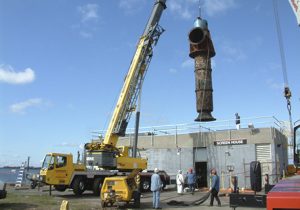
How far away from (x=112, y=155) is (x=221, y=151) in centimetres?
1003

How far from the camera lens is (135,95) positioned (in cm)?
2923

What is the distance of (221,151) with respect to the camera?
3275cm

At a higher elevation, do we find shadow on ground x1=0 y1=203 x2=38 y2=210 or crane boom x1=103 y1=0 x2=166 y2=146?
crane boom x1=103 y1=0 x2=166 y2=146

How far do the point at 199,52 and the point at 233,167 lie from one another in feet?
33.1

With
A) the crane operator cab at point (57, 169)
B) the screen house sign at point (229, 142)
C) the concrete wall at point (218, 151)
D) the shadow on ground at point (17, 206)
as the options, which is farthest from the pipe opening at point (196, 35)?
the shadow on ground at point (17, 206)

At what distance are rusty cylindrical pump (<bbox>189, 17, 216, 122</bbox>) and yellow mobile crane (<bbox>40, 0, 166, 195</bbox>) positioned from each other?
3974mm

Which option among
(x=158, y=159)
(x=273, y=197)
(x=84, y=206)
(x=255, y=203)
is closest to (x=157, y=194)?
(x=84, y=206)

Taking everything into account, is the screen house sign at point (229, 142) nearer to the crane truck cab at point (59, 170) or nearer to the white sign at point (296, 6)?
the crane truck cab at point (59, 170)

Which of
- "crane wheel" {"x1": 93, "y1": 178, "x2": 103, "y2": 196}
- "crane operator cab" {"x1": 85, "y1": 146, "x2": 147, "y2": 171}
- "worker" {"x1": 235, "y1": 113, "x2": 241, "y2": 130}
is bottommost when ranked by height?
"crane wheel" {"x1": 93, "y1": 178, "x2": 103, "y2": 196}

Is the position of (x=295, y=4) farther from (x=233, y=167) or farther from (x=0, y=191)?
(x=233, y=167)

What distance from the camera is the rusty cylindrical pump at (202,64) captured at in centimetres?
2698

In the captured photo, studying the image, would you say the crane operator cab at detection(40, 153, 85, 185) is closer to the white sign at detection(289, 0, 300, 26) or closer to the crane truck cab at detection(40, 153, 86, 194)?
the crane truck cab at detection(40, 153, 86, 194)

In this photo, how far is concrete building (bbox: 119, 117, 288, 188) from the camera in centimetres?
3119

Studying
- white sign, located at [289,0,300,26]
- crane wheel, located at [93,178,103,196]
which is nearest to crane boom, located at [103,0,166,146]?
crane wheel, located at [93,178,103,196]
